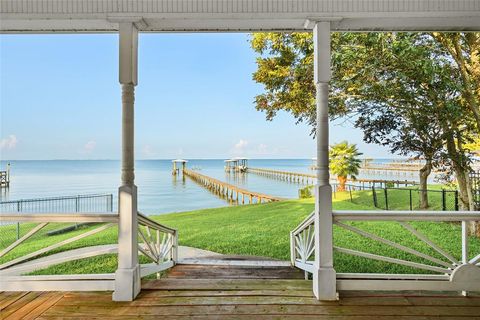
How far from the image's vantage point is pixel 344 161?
962 centimetres

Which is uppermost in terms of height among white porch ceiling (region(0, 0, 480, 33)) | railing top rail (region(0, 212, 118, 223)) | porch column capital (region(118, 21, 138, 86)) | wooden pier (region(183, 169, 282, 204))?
white porch ceiling (region(0, 0, 480, 33))

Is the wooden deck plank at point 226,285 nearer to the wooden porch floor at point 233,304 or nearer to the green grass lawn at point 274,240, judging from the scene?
the wooden porch floor at point 233,304

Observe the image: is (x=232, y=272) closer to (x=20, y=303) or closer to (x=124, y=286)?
(x=124, y=286)

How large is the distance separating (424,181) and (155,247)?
18.6ft

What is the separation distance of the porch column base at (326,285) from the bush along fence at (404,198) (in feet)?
14.6

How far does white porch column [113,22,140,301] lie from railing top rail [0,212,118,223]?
0.47 feet

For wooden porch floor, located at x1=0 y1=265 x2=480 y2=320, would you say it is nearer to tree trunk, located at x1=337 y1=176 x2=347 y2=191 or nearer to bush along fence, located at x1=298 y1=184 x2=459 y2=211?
bush along fence, located at x1=298 y1=184 x2=459 y2=211

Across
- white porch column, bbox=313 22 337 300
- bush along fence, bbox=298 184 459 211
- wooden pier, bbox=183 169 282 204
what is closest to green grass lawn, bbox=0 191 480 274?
bush along fence, bbox=298 184 459 211

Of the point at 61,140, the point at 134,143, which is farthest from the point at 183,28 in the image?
the point at 61,140

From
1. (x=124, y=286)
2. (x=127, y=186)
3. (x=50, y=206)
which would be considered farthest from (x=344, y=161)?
(x=50, y=206)

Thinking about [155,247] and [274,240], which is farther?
[274,240]

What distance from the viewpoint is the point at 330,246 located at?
90.0 inches

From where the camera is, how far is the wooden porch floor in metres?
2.02

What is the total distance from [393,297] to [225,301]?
1467mm
